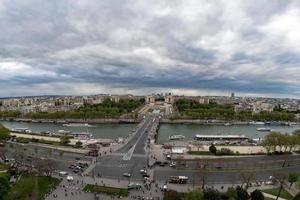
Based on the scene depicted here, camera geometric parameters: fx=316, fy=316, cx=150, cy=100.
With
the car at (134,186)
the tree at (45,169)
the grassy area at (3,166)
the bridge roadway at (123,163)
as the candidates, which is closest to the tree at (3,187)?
the tree at (45,169)

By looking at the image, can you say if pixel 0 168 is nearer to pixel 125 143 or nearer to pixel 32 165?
pixel 32 165

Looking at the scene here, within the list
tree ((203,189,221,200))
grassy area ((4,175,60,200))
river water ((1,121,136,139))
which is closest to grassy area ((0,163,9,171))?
grassy area ((4,175,60,200))

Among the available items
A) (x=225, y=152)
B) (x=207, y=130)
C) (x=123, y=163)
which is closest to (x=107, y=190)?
(x=123, y=163)

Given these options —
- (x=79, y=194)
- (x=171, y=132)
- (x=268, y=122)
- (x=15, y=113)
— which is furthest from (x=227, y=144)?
(x=15, y=113)

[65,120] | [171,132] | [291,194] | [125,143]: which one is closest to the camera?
[291,194]

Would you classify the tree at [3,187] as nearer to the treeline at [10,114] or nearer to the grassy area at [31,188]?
the grassy area at [31,188]

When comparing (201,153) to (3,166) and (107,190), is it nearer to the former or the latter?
(107,190)

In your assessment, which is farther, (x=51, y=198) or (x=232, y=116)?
(x=232, y=116)
